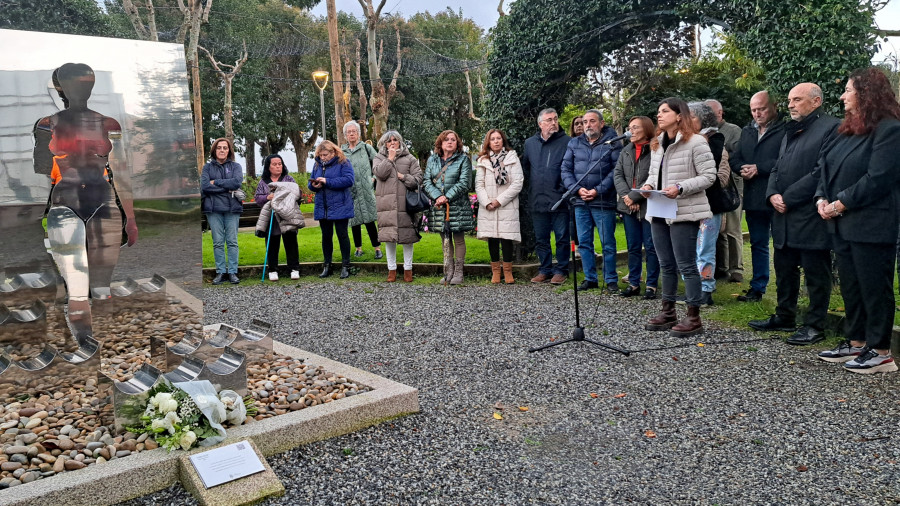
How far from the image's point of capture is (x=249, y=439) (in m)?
3.45

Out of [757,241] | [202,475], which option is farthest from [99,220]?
[757,241]

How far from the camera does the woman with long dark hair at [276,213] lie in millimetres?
9109

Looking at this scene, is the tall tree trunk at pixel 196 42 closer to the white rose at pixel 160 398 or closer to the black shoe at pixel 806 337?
the white rose at pixel 160 398

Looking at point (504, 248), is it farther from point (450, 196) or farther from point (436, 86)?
point (436, 86)

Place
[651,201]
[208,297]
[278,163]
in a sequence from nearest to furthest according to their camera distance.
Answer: [651,201], [208,297], [278,163]

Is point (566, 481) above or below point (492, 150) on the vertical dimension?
below

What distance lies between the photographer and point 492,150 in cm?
838

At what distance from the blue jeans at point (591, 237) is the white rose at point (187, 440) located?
206 inches

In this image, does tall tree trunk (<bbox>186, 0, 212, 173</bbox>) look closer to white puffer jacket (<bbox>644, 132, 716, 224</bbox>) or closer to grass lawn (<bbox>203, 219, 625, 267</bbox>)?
grass lawn (<bbox>203, 219, 625, 267</bbox>)

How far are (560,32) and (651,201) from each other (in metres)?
3.80

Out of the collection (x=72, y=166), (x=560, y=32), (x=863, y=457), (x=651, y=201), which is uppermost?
(x=560, y=32)

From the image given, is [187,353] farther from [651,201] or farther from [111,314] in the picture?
[651,201]

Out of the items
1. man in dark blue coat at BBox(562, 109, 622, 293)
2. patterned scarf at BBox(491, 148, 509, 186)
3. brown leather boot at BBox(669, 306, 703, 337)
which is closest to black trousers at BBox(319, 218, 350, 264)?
patterned scarf at BBox(491, 148, 509, 186)

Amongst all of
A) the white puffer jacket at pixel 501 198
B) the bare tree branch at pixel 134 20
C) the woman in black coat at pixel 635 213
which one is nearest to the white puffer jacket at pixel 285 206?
the white puffer jacket at pixel 501 198
